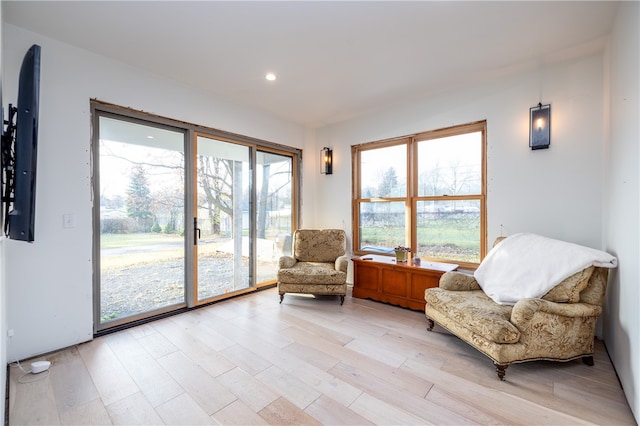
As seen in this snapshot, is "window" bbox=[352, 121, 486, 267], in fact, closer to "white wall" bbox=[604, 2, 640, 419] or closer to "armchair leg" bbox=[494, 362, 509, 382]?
"white wall" bbox=[604, 2, 640, 419]

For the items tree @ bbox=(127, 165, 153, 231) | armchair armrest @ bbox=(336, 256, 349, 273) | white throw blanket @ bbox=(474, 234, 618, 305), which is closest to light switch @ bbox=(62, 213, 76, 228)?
tree @ bbox=(127, 165, 153, 231)

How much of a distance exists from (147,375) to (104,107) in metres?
2.44

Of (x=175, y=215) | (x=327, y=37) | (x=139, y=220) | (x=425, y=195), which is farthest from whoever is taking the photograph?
(x=425, y=195)

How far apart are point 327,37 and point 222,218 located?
97.7 inches

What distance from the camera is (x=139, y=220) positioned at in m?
2.98

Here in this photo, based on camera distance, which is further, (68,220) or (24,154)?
(68,220)

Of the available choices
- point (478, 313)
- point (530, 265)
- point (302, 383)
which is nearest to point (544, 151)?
point (530, 265)

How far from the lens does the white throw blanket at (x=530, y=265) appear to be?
6.98 ft

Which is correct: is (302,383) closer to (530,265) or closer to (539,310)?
(539,310)

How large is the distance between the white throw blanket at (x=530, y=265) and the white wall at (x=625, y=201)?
22 cm

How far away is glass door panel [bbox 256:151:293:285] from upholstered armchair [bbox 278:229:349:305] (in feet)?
0.94

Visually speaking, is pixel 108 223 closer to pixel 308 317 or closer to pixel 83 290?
pixel 83 290

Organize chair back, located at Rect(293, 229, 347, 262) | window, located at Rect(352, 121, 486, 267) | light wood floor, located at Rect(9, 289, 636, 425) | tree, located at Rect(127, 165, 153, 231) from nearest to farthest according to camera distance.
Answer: light wood floor, located at Rect(9, 289, 636, 425)
tree, located at Rect(127, 165, 153, 231)
window, located at Rect(352, 121, 486, 267)
chair back, located at Rect(293, 229, 347, 262)

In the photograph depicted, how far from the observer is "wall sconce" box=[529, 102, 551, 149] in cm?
274
